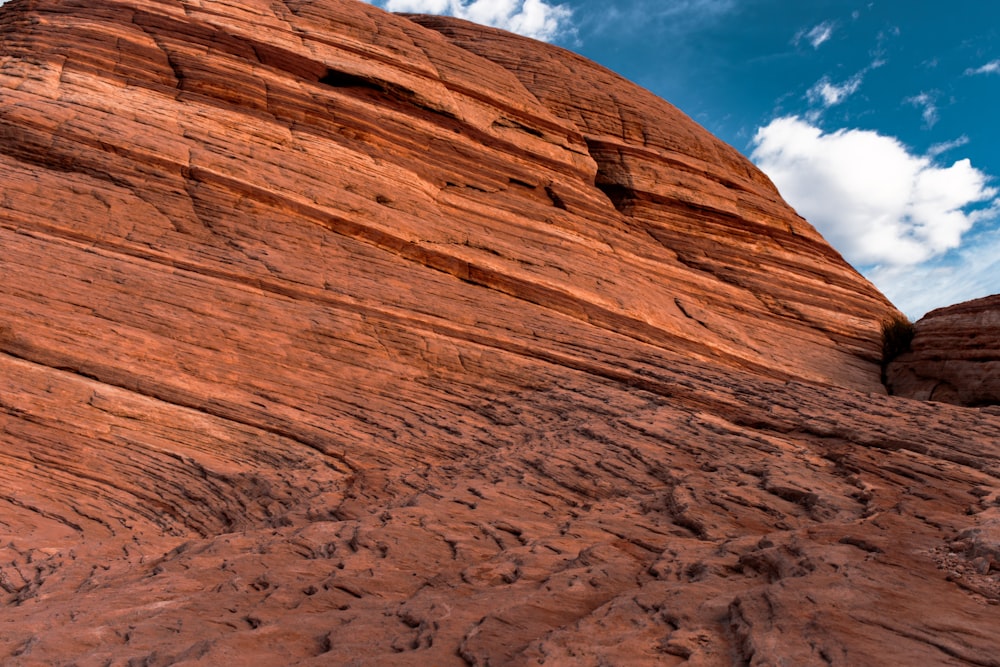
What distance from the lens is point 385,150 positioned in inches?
725

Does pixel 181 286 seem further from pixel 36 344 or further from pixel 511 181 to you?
pixel 511 181

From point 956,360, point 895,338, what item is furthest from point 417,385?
point 895,338

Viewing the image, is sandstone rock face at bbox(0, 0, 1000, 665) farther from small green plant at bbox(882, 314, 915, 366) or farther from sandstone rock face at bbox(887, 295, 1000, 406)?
sandstone rock face at bbox(887, 295, 1000, 406)

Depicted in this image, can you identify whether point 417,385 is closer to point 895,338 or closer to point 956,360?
point 956,360

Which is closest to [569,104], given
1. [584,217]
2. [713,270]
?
[584,217]

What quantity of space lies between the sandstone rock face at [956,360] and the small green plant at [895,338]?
401 mm

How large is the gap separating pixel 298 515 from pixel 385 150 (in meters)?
11.2

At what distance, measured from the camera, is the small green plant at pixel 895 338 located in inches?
822

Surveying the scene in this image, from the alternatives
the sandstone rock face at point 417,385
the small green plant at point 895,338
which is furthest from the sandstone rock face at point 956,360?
the sandstone rock face at point 417,385

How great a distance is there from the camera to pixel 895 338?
835 inches

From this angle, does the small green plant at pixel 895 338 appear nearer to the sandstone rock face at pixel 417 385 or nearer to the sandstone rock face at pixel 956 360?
the sandstone rock face at pixel 956 360

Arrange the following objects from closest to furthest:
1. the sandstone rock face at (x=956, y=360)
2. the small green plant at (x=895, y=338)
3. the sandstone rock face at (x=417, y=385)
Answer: the sandstone rock face at (x=417, y=385) → the sandstone rock face at (x=956, y=360) → the small green plant at (x=895, y=338)

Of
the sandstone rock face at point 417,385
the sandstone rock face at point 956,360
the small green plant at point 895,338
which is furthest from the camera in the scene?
the small green plant at point 895,338

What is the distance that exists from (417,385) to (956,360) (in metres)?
14.9
